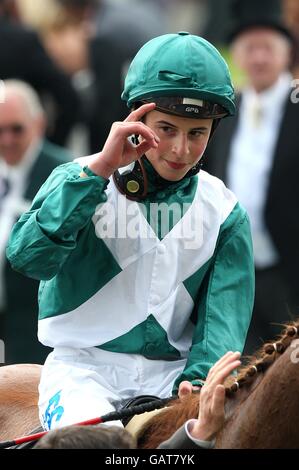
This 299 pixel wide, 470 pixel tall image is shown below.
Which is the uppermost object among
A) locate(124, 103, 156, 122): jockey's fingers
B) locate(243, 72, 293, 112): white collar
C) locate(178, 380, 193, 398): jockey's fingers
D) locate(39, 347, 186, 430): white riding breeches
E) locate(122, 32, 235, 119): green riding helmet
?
locate(122, 32, 235, 119): green riding helmet

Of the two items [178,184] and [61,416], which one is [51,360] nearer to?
[61,416]

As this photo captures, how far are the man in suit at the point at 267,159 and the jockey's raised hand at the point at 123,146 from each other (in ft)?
18.2

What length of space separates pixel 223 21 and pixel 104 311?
9.45 metres

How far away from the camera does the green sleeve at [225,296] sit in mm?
5730

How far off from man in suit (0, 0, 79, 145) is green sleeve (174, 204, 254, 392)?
6.29 meters

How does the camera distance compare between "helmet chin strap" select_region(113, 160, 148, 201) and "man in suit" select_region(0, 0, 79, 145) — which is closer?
"helmet chin strap" select_region(113, 160, 148, 201)

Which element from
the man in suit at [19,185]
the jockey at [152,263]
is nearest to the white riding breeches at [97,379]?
the jockey at [152,263]

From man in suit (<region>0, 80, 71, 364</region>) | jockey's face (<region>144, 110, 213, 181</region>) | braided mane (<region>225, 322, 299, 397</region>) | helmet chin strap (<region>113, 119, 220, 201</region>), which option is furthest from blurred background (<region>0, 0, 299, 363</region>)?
braided mane (<region>225, 322, 299, 397</region>)

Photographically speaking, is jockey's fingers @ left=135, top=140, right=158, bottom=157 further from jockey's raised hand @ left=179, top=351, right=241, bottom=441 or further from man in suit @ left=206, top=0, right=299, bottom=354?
man in suit @ left=206, top=0, right=299, bottom=354

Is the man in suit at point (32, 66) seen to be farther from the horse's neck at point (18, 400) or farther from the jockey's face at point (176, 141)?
the jockey's face at point (176, 141)

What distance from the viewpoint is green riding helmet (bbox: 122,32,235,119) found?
5453 mm

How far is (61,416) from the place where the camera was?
545 cm

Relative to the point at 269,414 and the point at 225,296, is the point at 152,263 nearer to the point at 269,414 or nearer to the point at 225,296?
the point at 225,296

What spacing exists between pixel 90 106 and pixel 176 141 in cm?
783
